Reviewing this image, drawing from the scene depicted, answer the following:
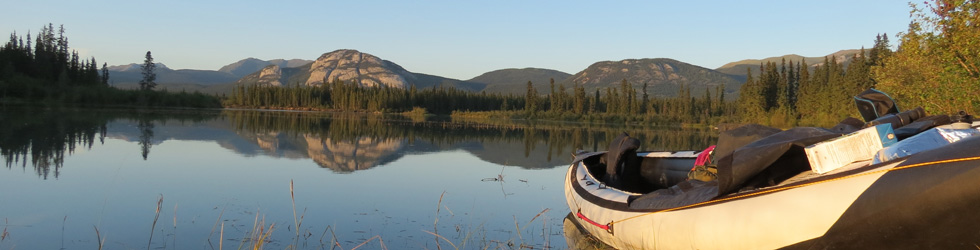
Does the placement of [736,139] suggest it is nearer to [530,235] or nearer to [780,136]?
[780,136]

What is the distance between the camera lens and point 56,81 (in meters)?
70.1

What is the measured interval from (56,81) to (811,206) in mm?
82241

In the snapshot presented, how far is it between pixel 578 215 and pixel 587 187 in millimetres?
321

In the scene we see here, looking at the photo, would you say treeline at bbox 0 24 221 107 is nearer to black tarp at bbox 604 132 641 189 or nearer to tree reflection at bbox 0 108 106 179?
tree reflection at bbox 0 108 106 179

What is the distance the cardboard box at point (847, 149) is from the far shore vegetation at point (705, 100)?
45.6ft

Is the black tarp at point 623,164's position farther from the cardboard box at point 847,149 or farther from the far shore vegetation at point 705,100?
the far shore vegetation at point 705,100

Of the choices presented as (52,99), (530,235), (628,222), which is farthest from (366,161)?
(52,99)

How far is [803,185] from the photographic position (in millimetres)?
3947

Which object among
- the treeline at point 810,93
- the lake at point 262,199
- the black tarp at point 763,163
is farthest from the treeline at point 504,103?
the black tarp at point 763,163

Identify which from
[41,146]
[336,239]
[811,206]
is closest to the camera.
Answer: [811,206]

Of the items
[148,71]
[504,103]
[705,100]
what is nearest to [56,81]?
[148,71]

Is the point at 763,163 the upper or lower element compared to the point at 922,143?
lower

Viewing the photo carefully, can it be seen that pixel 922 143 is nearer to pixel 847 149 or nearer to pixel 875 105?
pixel 847 149

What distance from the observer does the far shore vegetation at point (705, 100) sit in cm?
1641
